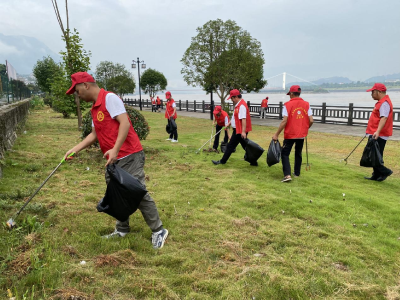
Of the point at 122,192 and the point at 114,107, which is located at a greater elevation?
the point at 114,107

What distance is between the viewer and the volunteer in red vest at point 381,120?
219 inches

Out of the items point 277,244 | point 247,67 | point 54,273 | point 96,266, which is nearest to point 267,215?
point 277,244

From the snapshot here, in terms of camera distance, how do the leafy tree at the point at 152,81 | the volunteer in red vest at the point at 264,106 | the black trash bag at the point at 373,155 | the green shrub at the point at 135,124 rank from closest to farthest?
the black trash bag at the point at 373,155 < the green shrub at the point at 135,124 < the volunteer in red vest at the point at 264,106 < the leafy tree at the point at 152,81

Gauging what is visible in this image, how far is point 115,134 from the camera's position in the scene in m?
3.05

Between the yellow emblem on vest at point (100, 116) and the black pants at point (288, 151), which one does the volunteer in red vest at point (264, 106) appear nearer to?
the black pants at point (288, 151)

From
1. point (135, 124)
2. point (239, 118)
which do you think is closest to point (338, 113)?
point (239, 118)

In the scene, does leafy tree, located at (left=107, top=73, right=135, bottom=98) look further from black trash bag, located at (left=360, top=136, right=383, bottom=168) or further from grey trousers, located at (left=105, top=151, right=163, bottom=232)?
grey trousers, located at (left=105, top=151, right=163, bottom=232)

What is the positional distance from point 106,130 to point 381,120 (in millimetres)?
5014

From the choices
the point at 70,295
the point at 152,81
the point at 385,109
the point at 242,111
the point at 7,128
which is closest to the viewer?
the point at 70,295

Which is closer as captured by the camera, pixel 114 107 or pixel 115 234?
pixel 114 107

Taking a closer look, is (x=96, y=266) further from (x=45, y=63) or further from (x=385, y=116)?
(x=45, y=63)

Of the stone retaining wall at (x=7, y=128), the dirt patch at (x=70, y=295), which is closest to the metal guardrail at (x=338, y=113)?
the stone retaining wall at (x=7, y=128)

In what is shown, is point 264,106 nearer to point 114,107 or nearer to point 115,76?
point 114,107

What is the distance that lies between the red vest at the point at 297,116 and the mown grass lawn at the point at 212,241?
0.97 meters
